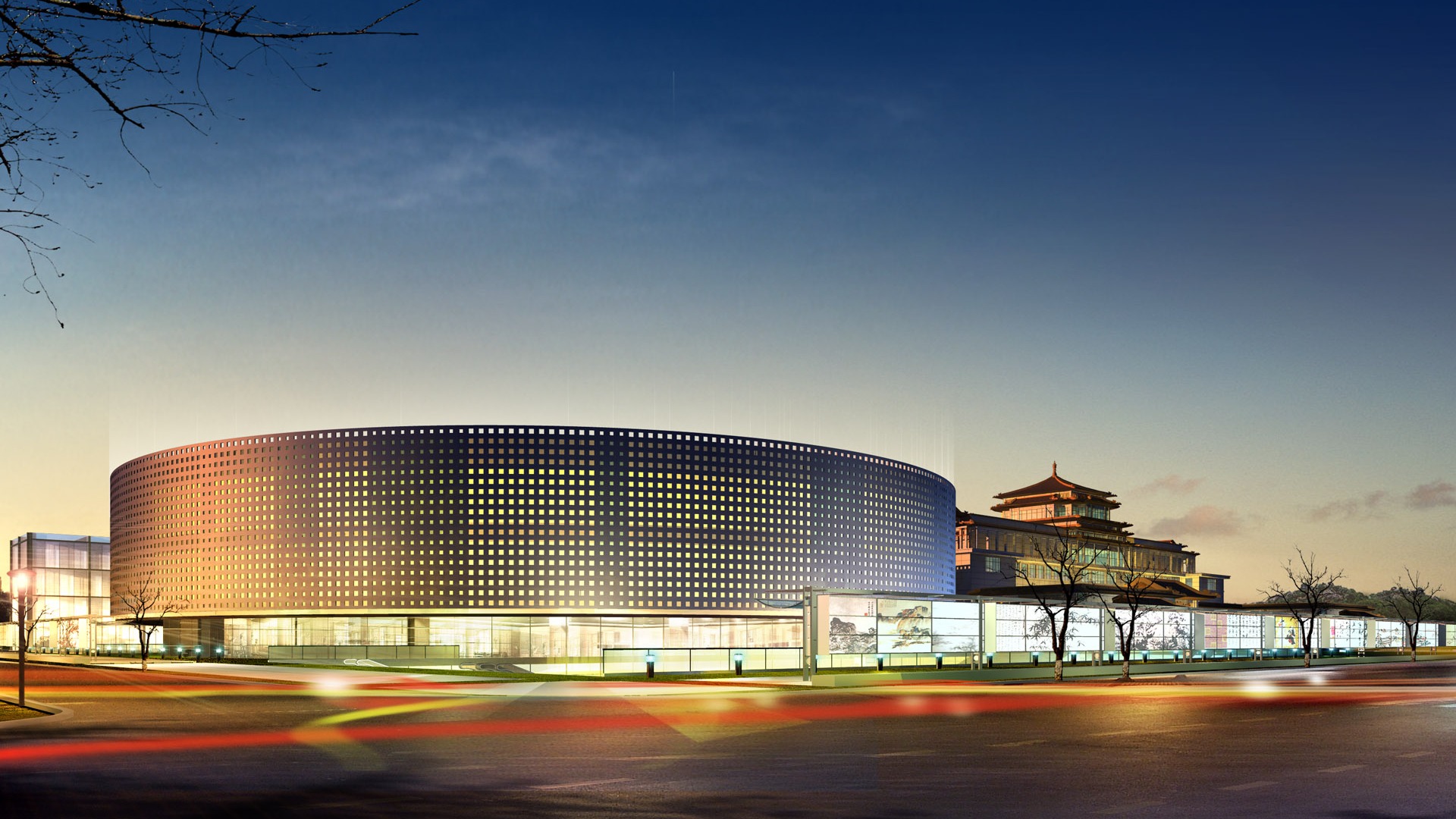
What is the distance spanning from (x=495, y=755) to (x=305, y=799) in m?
4.73

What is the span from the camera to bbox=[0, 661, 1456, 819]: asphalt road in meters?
12.8

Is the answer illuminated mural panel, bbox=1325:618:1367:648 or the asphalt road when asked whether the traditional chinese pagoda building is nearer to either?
illuminated mural panel, bbox=1325:618:1367:648

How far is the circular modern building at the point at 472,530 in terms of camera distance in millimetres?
118562

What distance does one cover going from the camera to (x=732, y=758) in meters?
17.4

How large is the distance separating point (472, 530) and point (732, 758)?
104 m

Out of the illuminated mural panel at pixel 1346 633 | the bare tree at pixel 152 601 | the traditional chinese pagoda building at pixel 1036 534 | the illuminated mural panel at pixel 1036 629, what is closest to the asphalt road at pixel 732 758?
the illuminated mural panel at pixel 1036 629

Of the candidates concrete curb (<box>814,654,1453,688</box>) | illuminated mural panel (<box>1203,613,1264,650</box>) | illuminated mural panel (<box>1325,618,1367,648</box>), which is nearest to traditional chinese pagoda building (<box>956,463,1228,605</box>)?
illuminated mural panel (<box>1325,618,1367,648</box>)

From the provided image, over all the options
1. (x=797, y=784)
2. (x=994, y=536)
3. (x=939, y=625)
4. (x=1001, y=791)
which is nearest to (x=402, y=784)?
(x=797, y=784)

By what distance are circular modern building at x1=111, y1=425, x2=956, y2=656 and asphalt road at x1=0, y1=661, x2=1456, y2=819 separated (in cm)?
8610

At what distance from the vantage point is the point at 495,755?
1780 centimetres

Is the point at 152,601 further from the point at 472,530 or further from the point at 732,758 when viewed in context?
the point at 732,758

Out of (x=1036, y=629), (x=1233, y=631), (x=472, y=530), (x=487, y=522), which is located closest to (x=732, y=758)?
(x=1036, y=629)

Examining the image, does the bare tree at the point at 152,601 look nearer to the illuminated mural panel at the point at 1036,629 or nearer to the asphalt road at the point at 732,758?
the illuminated mural panel at the point at 1036,629

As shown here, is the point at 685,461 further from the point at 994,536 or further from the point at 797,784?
the point at 797,784
